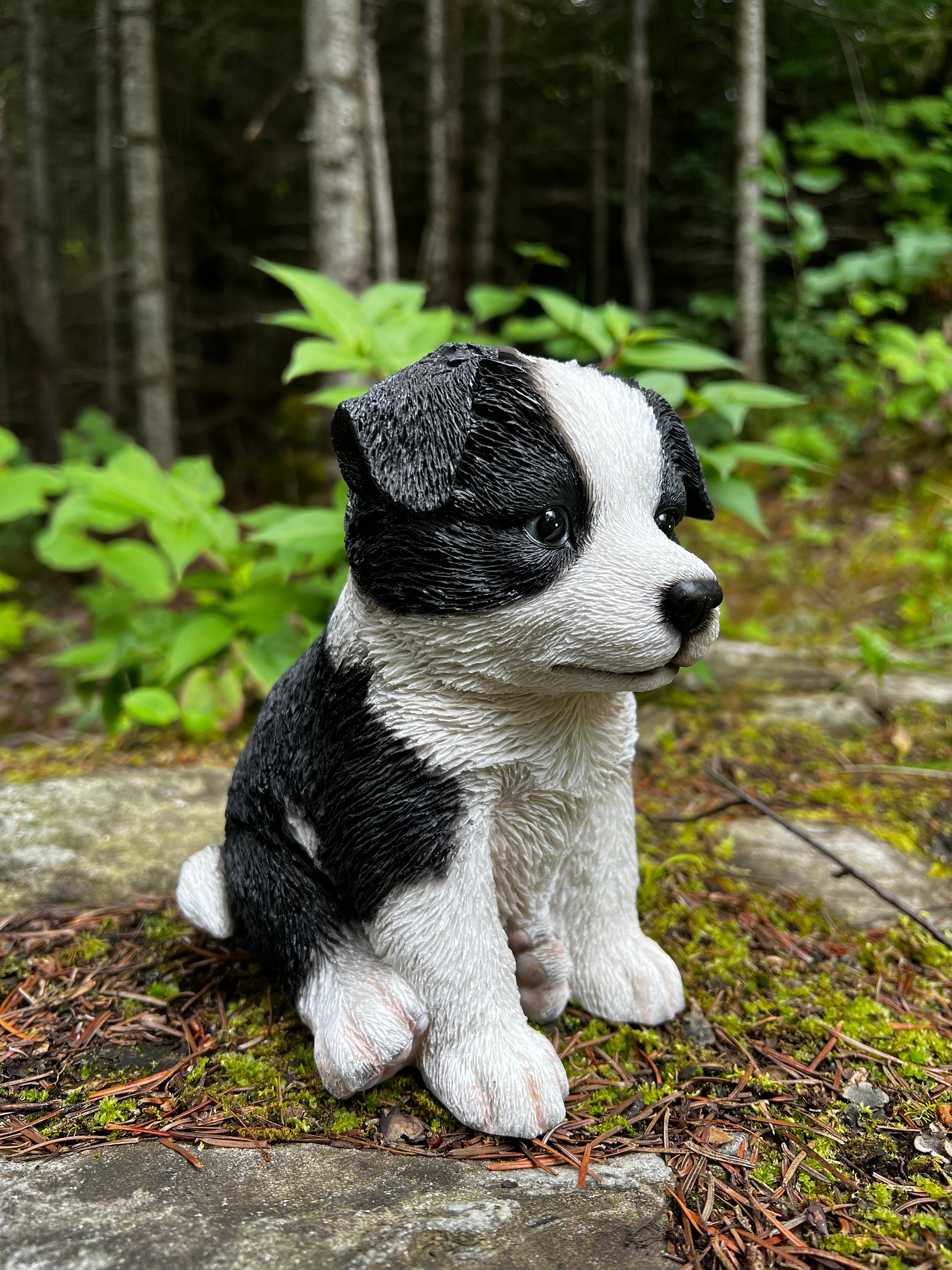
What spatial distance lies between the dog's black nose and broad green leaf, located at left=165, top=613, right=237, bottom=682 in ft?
7.73

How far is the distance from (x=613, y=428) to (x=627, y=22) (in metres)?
11.9

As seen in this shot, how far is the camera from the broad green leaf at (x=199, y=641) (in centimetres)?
349

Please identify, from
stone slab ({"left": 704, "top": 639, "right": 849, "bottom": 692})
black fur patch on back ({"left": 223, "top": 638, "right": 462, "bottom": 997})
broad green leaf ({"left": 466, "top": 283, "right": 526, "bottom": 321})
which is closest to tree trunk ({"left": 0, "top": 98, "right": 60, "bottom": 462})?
broad green leaf ({"left": 466, "top": 283, "right": 526, "bottom": 321})

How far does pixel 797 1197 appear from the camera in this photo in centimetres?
164

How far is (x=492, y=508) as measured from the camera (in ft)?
5.43

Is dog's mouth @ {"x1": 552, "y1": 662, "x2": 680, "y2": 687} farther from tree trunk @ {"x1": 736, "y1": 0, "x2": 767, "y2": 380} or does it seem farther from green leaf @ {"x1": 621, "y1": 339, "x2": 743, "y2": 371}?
tree trunk @ {"x1": 736, "y1": 0, "x2": 767, "y2": 380}

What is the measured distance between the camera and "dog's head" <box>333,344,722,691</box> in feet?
5.35

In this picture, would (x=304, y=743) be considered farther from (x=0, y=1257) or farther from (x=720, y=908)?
(x=720, y=908)

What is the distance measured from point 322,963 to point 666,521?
1145 mm

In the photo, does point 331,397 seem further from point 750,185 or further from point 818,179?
point 750,185

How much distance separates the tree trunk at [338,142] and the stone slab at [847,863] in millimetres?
4218

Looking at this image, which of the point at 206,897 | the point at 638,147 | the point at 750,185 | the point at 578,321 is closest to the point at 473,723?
the point at 206,897

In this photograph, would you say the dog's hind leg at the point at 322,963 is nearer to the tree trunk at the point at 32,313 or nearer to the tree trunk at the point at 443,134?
the tree trunk at the point at 32,313

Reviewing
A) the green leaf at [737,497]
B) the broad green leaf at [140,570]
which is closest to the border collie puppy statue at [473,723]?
the green leaf at [737,497]
